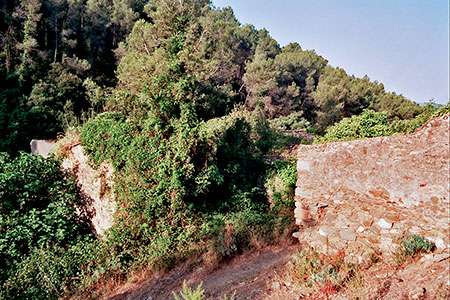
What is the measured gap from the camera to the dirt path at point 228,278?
4477 mm

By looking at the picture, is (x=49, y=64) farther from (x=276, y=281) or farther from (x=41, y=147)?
(x=276, y=281)

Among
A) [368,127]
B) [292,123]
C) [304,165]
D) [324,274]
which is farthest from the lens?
[292,123]

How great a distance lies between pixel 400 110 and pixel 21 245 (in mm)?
26454

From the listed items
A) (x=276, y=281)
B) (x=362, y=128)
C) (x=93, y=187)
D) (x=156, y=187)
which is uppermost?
(x=362, y=128)

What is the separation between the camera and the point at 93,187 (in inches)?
313

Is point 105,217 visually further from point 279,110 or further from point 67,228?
point 279,110

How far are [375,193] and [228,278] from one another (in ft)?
10.2

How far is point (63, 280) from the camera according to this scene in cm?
579

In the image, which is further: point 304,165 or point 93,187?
point 93,187

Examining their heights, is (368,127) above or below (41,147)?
above

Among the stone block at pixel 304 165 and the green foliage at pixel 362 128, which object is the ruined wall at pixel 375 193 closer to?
the stone block at pixel 304 165

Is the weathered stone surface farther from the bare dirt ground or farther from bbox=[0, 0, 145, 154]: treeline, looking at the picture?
the bare dirt ground

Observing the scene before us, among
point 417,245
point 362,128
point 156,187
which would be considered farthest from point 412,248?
point 362,128

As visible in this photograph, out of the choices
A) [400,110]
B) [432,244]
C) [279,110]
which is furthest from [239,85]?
[432,244]
